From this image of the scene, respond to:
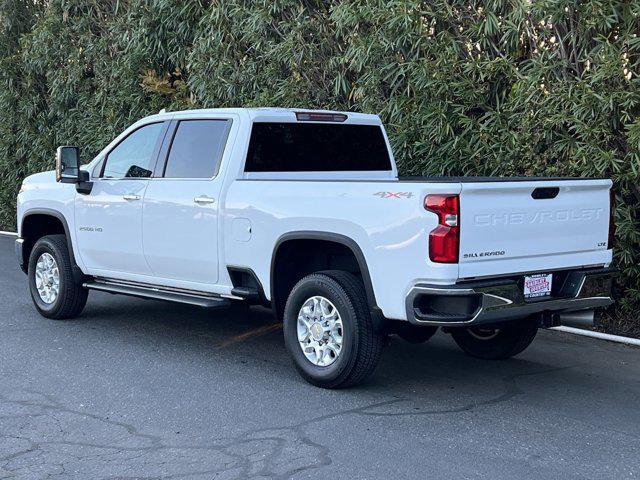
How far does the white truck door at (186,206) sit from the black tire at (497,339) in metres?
2.00

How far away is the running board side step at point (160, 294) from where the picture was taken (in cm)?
729

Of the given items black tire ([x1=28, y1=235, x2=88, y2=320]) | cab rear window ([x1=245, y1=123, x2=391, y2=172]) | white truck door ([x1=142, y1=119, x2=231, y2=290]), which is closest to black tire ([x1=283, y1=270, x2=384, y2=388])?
white truck door ([x1=142, y1=119, x2=231, y2=290])

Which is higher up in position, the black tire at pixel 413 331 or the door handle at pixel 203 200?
the door handle at pixel 203 200

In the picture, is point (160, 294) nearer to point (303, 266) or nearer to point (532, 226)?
point (303, 266)

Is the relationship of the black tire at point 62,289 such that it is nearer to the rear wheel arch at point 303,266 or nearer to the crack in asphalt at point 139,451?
the rear wheel arch at point 303,266

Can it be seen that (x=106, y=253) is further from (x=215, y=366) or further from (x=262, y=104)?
(x=262, y=104)

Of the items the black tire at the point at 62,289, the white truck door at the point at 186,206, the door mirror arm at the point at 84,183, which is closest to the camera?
the white truck door at the point at 186,206

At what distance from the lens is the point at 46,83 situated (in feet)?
55.1

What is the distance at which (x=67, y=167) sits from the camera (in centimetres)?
830

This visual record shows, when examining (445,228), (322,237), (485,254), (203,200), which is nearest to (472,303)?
(485,254)

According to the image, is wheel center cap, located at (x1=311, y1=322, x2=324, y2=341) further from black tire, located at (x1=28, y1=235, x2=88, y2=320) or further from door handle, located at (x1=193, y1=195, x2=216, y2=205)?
black tire, located at (x1=28, y1=235, x2=88, y2=320)

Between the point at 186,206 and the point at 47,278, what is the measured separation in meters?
2.30

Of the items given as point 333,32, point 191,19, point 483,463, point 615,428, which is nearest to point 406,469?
point 483,463

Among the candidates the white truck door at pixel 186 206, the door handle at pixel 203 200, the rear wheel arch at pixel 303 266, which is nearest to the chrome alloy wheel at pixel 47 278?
the white truck door at pixel 186 206
